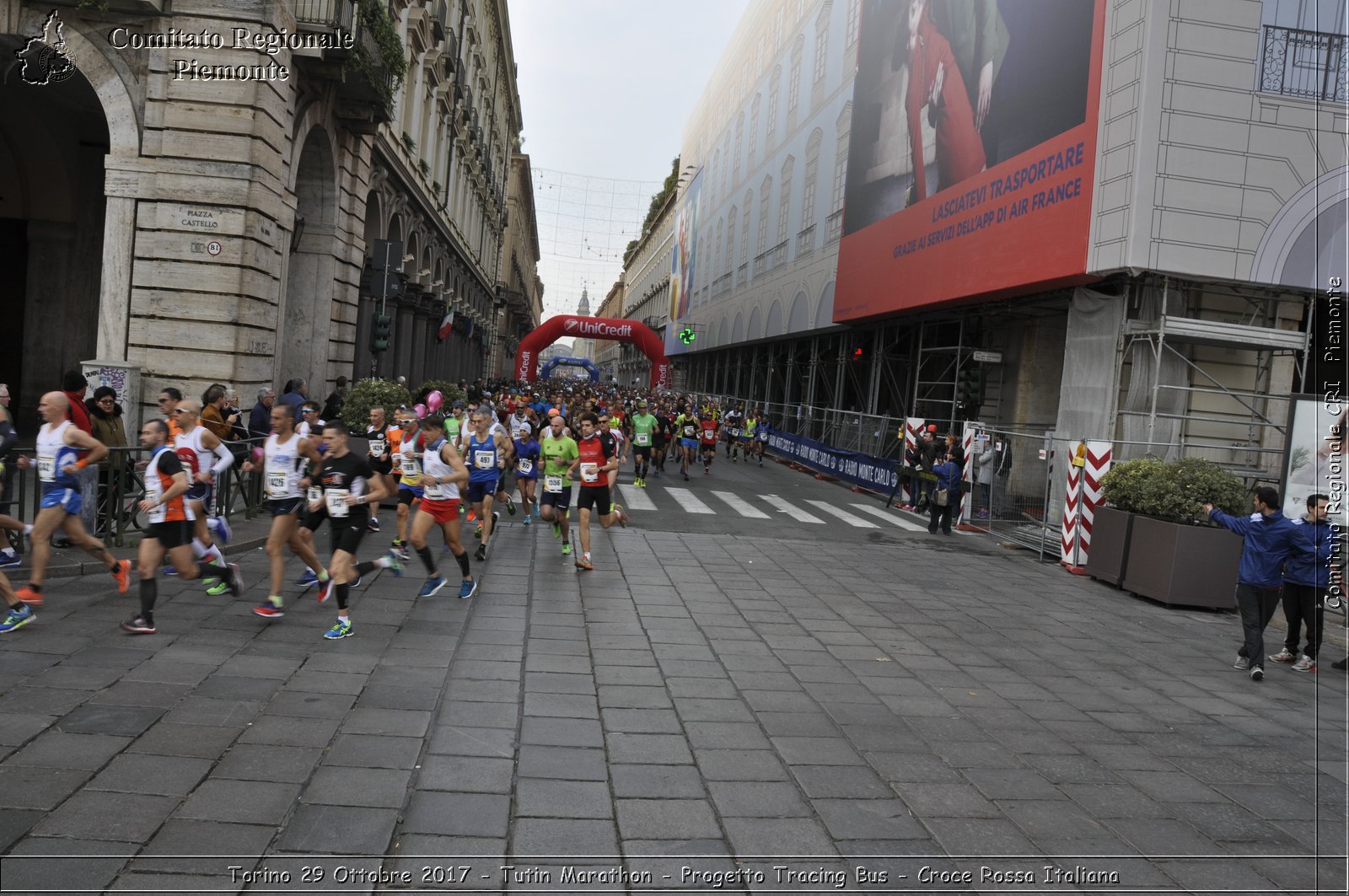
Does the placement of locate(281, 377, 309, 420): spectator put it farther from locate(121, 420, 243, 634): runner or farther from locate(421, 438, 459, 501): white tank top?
locate(121, 420, 243, 634): runner

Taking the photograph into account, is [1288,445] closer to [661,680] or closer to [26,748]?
[661,680]

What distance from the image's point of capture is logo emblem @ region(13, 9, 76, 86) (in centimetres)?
1311

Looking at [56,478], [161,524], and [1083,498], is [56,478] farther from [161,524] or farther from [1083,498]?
[1083,498]

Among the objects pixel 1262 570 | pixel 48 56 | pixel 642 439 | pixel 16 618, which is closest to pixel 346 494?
pixel 16 618

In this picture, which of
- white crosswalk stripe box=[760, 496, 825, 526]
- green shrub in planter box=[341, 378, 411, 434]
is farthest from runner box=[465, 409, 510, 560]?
white crosswalk stripe box=[760, 496, 825, 526]

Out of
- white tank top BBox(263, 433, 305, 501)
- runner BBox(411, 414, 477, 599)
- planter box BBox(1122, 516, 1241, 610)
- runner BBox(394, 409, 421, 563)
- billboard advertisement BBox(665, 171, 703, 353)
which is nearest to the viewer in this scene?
white tank top BBox(263, 433, 305, 501)

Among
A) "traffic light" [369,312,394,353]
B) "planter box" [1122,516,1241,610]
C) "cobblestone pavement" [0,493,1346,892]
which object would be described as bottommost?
"cobblestone pavement" [0,493,1346,892]

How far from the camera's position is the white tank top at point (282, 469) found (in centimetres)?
816

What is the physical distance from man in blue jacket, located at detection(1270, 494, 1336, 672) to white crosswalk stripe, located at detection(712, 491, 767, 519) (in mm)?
9151

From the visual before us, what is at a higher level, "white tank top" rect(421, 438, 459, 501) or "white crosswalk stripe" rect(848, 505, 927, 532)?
"white tank top" rect(421, 438, 459, 501)

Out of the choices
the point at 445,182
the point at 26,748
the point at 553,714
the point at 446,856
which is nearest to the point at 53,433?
the point at 26,748

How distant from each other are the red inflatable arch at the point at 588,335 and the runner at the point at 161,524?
41.2 m

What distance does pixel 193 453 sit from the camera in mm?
7895

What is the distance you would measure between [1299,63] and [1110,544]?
29.9 ft
